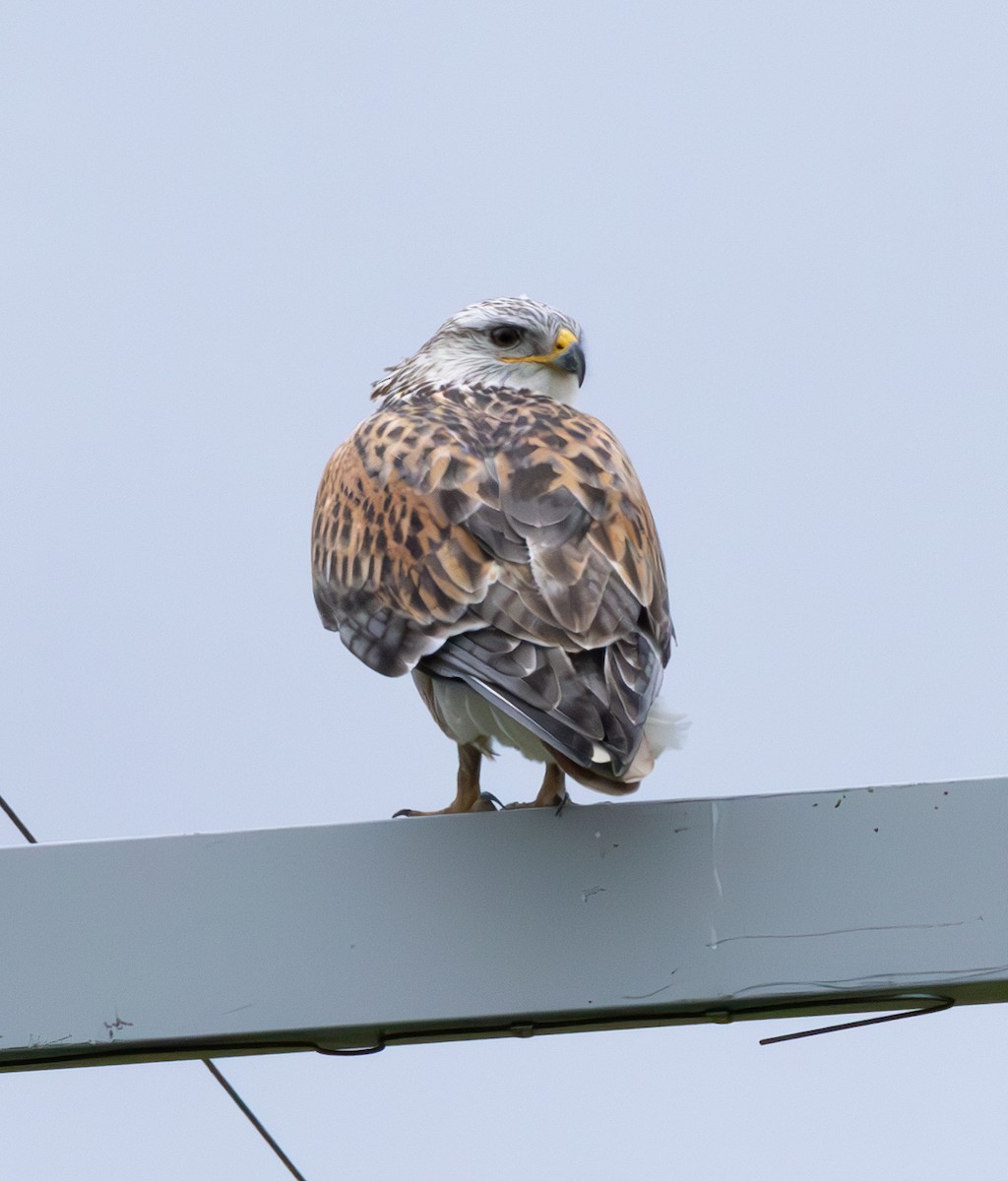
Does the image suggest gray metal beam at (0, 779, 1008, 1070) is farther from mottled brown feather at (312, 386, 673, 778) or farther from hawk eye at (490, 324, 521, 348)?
hawk eye at (490, 324, 521, 348)

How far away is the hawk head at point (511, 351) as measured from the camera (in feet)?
12.8

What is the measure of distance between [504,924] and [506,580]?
2.19 feet

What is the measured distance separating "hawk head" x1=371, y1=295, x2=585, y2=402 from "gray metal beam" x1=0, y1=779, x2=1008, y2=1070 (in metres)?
1.75

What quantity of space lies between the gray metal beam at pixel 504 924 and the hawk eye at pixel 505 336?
1829 millimetres

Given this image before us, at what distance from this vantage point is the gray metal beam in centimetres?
220

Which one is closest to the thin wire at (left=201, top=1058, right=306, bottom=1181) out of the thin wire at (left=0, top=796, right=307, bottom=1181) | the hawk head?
the thin wire at (left=0, top=796, right=307, bottom=1181)

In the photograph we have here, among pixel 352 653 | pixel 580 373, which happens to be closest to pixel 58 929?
pixel 352 653

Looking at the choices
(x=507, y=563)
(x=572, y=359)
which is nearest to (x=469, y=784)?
(x=507, y=563)

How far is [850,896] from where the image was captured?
7.27ft

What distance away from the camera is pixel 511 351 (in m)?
3.95

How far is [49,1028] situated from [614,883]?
740 mm

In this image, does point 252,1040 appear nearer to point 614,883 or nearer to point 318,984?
point 318,984

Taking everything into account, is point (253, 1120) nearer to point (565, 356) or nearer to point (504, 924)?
point (504, 924)

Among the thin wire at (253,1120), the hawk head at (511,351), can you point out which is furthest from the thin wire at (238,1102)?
the hawk head at (511,351)
